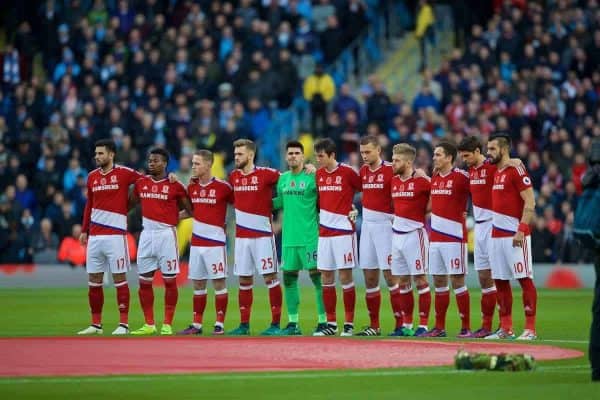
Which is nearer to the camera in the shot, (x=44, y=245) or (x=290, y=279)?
(x=290, y=279)

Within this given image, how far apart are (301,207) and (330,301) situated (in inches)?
49.8

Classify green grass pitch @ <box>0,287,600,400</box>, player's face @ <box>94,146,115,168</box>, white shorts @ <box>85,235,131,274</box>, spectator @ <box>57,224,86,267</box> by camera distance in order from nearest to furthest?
green grass pitch @ <box>0,287,600,400</box> < white shorts @ <box>85,235,131,274</box> < player's face @ <box>94,146,115,168</box> < spectator @ <box>57,224,86,267</box>

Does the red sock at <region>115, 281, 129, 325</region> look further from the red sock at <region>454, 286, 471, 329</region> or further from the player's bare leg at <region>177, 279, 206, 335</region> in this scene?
the red sock at <region>454, 286, 471, 329</region>

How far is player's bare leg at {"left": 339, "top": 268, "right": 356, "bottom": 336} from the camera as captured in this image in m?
19.6

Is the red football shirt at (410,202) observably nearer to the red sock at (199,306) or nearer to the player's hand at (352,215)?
the player's hand at (352,215)

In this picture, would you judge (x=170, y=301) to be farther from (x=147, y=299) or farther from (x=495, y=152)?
(x=495, y=152)

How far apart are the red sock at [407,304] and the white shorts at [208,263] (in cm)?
231

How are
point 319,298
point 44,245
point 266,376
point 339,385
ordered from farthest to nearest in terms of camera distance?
point 44,245 → point 319,298 → point 266,376 → point 339,385

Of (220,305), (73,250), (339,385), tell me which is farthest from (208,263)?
(73,250)

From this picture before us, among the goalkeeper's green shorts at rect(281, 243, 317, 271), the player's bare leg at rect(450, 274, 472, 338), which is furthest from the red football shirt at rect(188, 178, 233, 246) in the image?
the player's bare leg at rect(450, 274, 472, 338)

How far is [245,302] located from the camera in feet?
65.1

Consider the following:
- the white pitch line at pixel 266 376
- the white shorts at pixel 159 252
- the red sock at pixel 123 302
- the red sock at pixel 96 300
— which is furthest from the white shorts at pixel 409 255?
the white pitch line at pixel 266 376

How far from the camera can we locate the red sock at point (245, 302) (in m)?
19.8

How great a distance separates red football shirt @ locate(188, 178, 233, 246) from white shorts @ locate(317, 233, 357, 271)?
53.5 inches
